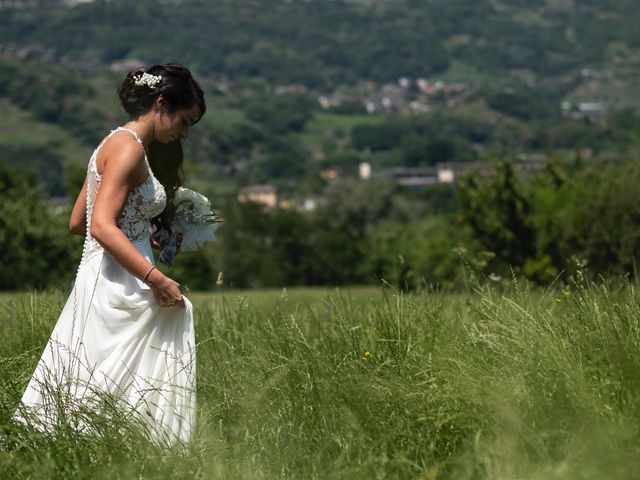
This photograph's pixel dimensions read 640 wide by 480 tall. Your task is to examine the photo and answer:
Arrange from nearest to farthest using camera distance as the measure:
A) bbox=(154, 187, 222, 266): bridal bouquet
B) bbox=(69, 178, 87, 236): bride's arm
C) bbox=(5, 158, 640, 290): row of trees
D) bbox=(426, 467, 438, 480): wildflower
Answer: bbox=(426, 467, 438, 480): wildflower → bbox=(69, 178, 87, 236): bride's arm → bbox=(154, 187, 222, 266): bridal bouquet → bbox=(5, 158, 640, 290): row of trees

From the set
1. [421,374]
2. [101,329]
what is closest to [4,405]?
[101,329]

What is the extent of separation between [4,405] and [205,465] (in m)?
1.23

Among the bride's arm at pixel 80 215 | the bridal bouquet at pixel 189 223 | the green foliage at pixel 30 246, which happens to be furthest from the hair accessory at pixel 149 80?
the green foliage at pixel 30 246

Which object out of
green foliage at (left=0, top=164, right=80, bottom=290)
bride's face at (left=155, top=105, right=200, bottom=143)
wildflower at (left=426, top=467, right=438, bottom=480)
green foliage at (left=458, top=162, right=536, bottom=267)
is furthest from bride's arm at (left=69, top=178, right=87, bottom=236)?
green foliage at (left=458, top=162, right=536, bottom=267)

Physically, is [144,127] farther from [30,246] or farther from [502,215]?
[502,215]

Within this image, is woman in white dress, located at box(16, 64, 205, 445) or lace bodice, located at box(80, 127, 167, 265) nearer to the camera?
woman in white dress, located at box(16, 64, 205, 445)

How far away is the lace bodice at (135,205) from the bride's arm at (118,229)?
0.11m

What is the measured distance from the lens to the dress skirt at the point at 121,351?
17.6 feet

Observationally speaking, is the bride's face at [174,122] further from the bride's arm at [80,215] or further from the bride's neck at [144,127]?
the bride's arm at [80,215]

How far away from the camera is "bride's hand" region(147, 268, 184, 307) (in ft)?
17.5

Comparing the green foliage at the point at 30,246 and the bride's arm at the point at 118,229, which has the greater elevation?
the bride's arm at the point at 118,229

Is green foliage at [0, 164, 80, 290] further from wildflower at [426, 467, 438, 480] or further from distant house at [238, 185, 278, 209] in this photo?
distant house at [238, 185, 278, 209]

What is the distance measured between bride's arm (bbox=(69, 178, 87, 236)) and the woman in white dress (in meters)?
0.14

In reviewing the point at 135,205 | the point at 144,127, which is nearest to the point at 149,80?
the point at 144,127
